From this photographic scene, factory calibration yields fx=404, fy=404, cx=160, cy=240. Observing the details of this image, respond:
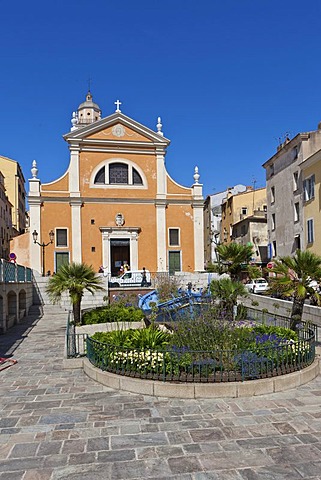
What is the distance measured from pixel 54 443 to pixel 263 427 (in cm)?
297

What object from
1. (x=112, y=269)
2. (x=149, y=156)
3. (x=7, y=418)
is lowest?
(x=7, y=418)

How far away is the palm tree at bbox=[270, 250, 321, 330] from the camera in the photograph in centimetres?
1127

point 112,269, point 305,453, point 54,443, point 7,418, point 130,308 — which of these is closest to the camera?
point 305,453

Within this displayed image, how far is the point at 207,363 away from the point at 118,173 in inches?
1064

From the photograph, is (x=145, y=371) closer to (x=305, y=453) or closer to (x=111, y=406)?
(x=111, y=406)

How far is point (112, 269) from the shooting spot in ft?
106

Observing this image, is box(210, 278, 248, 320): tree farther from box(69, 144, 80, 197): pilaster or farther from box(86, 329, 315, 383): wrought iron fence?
box(69, 144, 80, 197): pilaster

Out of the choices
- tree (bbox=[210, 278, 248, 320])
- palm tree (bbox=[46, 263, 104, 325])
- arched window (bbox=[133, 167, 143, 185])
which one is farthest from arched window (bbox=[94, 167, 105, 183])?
tree (bbox=[210, 278, 248, 320])

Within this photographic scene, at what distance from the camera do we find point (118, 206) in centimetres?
3241

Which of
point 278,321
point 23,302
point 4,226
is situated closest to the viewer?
point 278,321

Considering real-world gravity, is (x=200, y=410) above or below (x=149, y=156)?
below

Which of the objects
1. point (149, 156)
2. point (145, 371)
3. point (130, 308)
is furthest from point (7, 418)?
point (149, 156)

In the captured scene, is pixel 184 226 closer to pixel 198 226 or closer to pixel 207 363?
pixel 198 226

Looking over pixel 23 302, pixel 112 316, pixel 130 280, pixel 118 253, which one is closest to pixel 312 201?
pixel 130 280
